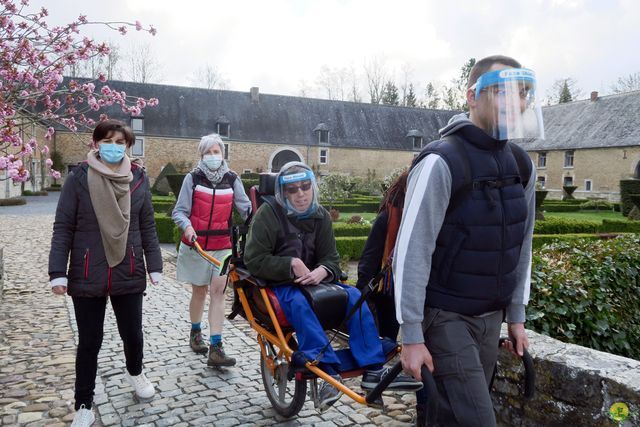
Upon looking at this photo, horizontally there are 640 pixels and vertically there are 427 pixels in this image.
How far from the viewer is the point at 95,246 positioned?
3270 millimetres

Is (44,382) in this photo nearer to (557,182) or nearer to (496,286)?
(496,286)

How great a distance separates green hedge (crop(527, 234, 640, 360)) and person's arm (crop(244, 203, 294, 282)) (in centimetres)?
208

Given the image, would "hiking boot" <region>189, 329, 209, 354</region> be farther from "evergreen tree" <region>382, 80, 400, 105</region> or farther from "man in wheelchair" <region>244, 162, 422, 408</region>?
"evergreen tree" <region>382, 80, 400, 105</region>

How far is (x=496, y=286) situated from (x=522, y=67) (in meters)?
0.88

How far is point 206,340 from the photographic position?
209 inches

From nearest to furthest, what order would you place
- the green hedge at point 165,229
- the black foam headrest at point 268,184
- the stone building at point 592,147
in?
the black foam headrest at point 268,184
the green hedge at point 165,229
the stone building at point 592,147

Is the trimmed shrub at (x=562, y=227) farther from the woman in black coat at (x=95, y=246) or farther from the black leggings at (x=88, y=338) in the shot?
the black leggings at (x=88, y=338)

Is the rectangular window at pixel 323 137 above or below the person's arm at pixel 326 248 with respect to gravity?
above

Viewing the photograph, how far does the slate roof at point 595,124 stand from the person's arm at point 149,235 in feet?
125

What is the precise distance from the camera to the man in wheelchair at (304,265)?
2865mm

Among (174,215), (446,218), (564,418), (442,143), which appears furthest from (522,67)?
(174,215)

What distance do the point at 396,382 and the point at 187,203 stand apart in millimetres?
2809

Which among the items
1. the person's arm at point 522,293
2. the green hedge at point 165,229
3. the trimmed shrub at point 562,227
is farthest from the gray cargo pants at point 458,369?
the trimmed shrub at point 562,227

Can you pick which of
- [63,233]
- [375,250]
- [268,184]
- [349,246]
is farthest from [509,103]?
[349,246]
